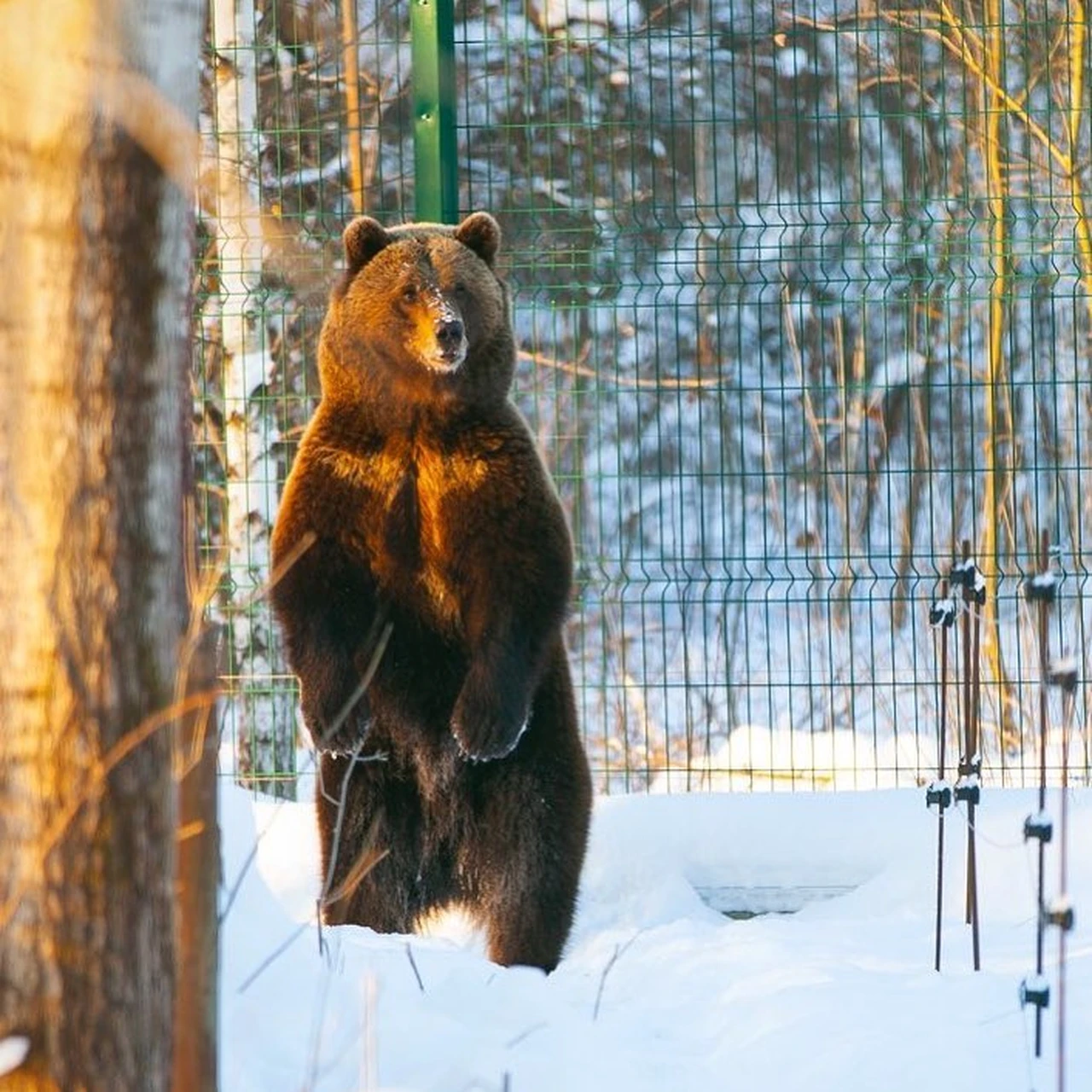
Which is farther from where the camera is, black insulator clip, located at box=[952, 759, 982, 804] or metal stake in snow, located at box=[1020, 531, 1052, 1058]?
black insulator clip, located at box=[952, 759, 982, 804]

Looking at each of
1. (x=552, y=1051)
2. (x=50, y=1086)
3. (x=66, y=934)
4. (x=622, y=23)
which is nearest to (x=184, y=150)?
(x=66, y=934)

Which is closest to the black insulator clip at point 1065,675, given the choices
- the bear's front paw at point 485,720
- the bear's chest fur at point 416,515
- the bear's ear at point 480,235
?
the bear's front paw at point 485,720

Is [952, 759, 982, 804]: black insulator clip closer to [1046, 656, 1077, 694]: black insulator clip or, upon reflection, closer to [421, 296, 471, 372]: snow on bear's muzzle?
[1046, 656, 1077, 694]: black insulator clip

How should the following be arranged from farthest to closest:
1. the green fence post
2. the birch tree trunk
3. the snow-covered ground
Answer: the green fence post → the snow-covered ground → the birch tree trunk

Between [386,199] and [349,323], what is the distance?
7.70 m

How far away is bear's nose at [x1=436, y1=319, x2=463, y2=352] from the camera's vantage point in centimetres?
532

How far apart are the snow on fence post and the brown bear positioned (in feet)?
7.77

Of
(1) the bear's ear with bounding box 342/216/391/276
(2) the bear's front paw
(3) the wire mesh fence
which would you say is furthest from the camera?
(3) the wire mesh fence

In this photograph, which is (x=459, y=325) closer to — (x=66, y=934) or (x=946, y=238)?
(x=946, y=238)

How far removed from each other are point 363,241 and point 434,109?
1.54 meters

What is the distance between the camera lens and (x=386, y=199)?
13125 mm

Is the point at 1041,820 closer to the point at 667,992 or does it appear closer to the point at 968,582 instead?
the point at 968,582

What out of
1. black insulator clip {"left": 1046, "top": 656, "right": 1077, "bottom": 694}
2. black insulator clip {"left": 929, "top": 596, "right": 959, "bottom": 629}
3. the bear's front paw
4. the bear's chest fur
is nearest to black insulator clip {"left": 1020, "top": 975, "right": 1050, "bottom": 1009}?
black insulator clip {"left": 1046, "top": 656, "right": 1077, "bottom": 694}

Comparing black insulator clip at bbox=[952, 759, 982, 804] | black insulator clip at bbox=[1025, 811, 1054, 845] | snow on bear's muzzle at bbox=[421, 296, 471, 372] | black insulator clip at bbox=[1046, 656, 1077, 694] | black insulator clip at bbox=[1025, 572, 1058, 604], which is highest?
snow on bear's muzzle at bbox=[421, 296, 471, 372]
